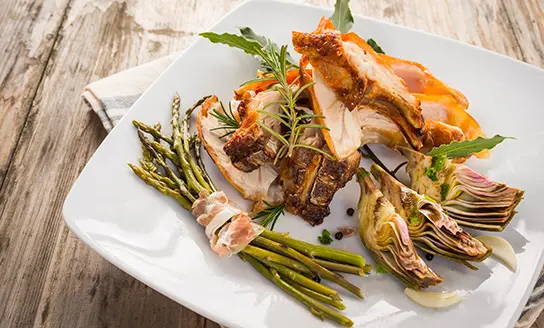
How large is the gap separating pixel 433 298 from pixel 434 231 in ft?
1.12

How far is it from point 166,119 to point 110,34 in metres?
1.56

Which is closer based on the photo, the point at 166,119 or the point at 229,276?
the point at 229,276

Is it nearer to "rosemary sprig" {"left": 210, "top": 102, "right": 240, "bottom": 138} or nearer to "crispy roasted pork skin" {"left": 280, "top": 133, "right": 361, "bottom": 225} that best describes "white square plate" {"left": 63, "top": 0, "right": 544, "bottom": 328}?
"crispy roasted pork skin" {"left": 280, "top": 133, "right": 361, "bottom": 225}

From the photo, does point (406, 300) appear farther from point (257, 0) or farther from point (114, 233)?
point (257, 0)

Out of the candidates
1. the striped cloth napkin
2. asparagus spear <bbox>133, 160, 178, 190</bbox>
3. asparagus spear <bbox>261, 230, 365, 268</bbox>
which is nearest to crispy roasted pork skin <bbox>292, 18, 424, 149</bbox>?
asparagus spear <bbox>261, 230, 365, 268</bbox>

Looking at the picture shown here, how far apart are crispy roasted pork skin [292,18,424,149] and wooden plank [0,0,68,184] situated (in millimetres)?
2167

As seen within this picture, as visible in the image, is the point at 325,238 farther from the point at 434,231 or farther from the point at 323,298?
the point at 434,231

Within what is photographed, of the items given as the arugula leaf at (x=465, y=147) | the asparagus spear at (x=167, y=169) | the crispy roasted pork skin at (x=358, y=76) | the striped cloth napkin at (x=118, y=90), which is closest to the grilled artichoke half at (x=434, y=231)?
the arugula leaf at (x=465, y=147)

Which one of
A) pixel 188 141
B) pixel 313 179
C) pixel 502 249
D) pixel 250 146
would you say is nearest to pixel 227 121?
pixel 188 141

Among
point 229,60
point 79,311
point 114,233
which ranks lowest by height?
point 79,311

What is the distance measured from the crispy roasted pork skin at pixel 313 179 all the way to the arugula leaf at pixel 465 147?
1.61ft

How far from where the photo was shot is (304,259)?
2.91 metres

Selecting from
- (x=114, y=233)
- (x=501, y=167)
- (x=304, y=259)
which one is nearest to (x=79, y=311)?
(x=114, y=233)

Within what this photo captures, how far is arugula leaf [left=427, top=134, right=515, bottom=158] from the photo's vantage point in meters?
3.19
